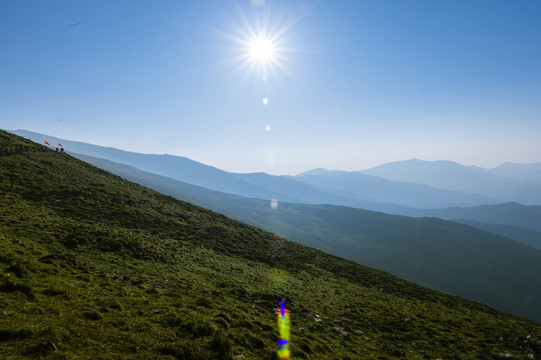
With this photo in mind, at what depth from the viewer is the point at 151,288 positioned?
63.4 ft

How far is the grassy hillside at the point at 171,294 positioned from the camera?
448 inches

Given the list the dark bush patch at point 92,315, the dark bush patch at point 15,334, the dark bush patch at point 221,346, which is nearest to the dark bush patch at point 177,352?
the dark bush patch at point 221,346

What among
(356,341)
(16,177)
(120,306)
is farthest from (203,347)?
(16,177)

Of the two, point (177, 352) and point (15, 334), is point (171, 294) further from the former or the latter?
point (15, 334)

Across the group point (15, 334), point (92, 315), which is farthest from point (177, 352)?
point (15, 334)

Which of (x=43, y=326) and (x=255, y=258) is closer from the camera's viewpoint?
(x=43, y=326)

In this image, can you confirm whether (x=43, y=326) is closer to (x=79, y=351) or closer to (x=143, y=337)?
(x=79, y=351)

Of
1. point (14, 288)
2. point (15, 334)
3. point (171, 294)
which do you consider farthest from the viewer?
point (171, 294)

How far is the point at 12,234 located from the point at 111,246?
8375 millimetres

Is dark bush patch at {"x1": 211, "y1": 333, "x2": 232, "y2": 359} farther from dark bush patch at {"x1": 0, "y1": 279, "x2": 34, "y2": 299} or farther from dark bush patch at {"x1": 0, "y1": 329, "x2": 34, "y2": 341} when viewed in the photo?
dark bush patch at {"x1": 0, "y1": 279, "x2": 34, "y2": 299}

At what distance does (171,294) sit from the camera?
1922cm

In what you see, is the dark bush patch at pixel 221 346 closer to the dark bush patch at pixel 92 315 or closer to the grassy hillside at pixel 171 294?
the grassy hillside at pixel 171 294

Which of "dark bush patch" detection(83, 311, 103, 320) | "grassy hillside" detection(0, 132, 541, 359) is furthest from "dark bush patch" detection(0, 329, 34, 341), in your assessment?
"dark bush patch" detection(83, 311, 103, 320)

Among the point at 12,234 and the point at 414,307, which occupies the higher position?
the point at 12,234
